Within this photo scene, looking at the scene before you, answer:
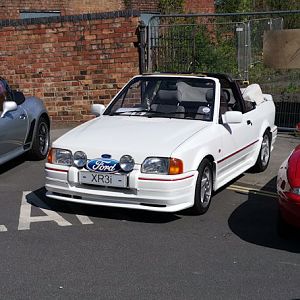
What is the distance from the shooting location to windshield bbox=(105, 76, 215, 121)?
261 inches

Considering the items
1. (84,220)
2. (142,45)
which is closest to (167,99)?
(84,220)

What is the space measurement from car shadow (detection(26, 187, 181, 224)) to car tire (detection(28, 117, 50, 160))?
2.33 m

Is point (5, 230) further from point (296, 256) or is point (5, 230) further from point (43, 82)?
point (43, 82)

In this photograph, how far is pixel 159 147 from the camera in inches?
220

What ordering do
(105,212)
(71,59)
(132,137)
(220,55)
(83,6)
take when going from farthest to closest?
(83,6)
(220,55)
(71,59)
(105,212)
(132,137)

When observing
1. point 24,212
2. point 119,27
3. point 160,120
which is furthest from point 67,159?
point 119,27

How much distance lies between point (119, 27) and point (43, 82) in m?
2.05

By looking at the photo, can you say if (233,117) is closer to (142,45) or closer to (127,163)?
(127,163)

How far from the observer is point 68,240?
17.2 feet

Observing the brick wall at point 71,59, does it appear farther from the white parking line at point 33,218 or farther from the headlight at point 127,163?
the headlight at point 127,163

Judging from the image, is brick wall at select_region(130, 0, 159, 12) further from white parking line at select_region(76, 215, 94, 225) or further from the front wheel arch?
white parking line at select_region(76, 215, 94, 225)

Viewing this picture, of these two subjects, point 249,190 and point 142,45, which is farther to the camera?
point 142,45

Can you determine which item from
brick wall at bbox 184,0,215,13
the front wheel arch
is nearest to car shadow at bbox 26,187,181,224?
the front wheel arch

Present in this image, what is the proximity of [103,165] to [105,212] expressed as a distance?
2.35ft
